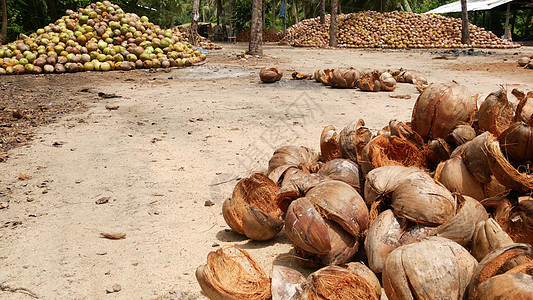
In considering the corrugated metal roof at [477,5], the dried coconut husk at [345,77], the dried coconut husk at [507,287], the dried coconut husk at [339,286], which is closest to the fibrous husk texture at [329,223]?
the dried coconut husk at [339,286]

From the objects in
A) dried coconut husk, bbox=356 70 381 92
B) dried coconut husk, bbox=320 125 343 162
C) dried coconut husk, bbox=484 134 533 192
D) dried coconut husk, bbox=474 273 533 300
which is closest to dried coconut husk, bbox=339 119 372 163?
dried coconut husk, bbox=320 125 343 162

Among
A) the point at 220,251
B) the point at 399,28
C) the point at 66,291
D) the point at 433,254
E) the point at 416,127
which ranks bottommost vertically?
the point at 66,291

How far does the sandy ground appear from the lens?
262 cm

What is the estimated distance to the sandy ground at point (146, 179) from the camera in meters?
2.62

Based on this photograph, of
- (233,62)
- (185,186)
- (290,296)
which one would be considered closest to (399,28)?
(233,62)

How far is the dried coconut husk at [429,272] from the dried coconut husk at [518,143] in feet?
2.71

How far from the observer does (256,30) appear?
580 inches

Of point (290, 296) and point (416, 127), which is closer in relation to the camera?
point (290, 296)

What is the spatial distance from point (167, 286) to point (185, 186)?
5.14ft

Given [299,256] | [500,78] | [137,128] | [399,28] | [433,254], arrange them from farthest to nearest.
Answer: [399,28] → [500,78] → [137,128] → [299,256] → [433,254]

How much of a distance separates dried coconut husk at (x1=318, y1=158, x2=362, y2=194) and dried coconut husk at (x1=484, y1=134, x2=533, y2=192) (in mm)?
842

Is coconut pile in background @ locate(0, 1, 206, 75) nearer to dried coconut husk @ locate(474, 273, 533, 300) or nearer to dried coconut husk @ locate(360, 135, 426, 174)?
dried coconut husk @ locate(360, 135, 426, 174)

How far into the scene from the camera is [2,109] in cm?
713

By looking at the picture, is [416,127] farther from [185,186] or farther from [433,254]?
[185,186]
